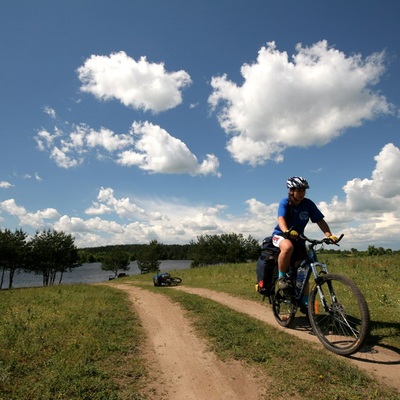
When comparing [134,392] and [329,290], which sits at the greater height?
[329,290]

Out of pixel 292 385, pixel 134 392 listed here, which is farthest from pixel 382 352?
pixel 134 392

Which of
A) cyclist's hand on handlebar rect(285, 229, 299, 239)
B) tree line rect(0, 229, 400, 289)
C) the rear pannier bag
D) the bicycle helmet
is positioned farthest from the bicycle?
tree line rect(0, 229, 400, 289)

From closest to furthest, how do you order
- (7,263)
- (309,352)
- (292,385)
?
1. (292,385)
2. (309,352)
3. (7,263)

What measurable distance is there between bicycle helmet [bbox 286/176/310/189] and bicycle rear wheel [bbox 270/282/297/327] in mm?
2380

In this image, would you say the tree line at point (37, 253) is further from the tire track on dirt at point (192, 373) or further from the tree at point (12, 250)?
the tire track on dirt at point (192, 373)

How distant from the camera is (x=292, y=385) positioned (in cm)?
430

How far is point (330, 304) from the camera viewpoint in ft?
18.6

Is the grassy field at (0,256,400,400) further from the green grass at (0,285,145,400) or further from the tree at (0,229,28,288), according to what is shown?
the tree at (0,229,28,288)

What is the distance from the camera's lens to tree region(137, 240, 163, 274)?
300 ft

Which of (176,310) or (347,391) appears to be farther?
(176,310)

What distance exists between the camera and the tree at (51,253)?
199 ft

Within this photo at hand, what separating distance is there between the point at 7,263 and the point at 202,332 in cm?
6018

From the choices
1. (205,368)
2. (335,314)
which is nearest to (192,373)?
(205,368)

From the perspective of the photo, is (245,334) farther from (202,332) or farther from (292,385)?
(292,385)
